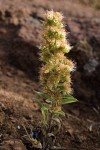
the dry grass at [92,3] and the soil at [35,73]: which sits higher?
the dry grass at [92,3]

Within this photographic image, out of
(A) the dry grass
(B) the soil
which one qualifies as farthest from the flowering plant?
(A) the dry grass

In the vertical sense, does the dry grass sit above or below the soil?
above

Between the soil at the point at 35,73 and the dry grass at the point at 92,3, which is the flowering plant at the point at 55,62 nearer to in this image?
the soil at the point at 35,73

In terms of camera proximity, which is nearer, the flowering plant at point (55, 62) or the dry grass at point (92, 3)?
the flowering plant at point (55, 62)

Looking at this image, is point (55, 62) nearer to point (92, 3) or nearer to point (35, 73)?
point (35, 73)

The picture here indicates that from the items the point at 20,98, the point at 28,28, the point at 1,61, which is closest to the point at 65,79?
the point at 20,98

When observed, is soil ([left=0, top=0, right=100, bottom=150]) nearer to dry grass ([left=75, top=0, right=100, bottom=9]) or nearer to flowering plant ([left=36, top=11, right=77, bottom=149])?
dry grass ([left=75, top=0, right=100, bottom=9])

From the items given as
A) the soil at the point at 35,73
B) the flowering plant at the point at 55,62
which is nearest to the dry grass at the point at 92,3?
the soil at the point at 35,73

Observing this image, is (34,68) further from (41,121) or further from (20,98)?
(41,121)

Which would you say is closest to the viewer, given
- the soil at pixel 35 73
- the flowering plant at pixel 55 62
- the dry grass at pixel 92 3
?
the flowering plant at pixel 55 62
